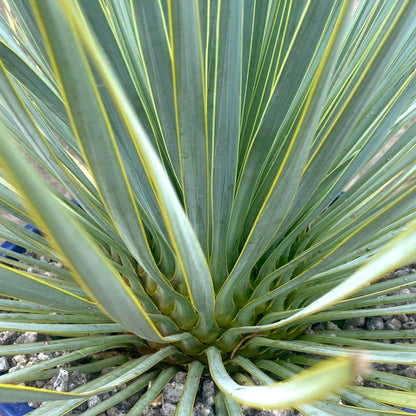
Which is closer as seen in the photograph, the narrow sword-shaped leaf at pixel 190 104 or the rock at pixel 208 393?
the narrow sword-shaped leaf at pixel 190 104

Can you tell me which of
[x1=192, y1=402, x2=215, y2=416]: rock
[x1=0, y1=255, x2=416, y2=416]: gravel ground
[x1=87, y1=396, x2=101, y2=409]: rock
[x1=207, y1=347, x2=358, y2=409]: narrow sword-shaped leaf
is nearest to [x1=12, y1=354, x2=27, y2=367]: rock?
[x1=0, y1=255, x2=416, y2=416]: gravel ground

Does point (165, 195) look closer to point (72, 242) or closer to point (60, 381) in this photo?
point (72, 242)

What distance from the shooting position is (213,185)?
0.55 meters

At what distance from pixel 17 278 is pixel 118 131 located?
0.57ft

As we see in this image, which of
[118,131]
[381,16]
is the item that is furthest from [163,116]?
[381,16]

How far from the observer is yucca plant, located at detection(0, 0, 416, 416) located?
298 millimetres

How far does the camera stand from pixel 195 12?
372mm

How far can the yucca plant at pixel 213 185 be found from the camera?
0.98ft

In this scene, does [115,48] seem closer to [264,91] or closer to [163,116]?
[163,116]

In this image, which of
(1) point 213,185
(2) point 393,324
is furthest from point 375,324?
(1) point 213,185

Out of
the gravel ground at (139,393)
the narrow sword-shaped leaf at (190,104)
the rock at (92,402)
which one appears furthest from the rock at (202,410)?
the narrow sword-shaped leaf at (190,104)

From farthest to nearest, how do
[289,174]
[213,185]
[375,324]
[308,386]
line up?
[375,324] → [213,185] → [289,174] → [308,386]

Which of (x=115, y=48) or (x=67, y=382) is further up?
(x=115, y=48)

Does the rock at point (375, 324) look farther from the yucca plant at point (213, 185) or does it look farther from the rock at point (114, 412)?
the rock at point (114, 412)
